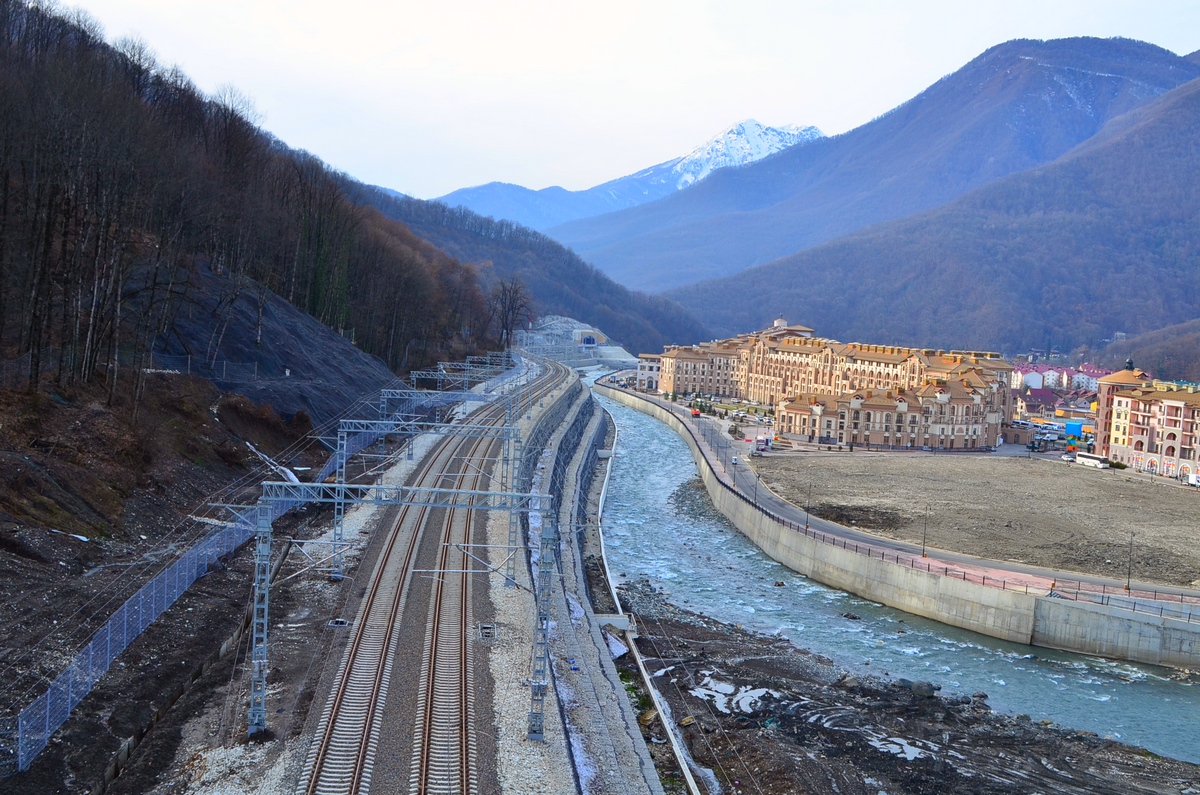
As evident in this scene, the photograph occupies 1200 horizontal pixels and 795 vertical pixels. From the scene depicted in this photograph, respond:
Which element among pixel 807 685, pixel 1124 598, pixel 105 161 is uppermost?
pixel 105 161

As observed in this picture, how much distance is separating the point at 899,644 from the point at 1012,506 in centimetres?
2258

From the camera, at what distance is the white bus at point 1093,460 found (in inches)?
2672

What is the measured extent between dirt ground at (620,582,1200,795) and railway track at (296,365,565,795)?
4519mm

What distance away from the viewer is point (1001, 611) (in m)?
32.8

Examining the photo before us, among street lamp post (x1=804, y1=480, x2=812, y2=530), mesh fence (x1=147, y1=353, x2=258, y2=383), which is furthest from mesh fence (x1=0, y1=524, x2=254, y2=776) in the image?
street lamp post (x1=804, y1=480, x2=812, y2=530)

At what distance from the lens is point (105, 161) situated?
34.8 m

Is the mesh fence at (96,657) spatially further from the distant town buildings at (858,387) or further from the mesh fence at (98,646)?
the distant town buildings at (858,387)

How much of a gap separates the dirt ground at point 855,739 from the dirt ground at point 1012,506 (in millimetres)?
14542

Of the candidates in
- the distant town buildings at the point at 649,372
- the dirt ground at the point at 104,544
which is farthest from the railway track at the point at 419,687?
the distant town buildings at the point at 649,372

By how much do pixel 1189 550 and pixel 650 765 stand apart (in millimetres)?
32996

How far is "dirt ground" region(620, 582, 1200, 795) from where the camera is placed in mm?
21609

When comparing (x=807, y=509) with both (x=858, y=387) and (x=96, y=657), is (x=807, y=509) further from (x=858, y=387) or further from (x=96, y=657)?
(x=858, y=387)

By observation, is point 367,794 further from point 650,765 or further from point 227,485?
point 227,485

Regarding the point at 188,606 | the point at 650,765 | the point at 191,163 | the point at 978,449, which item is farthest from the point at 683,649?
the point at 978,449
